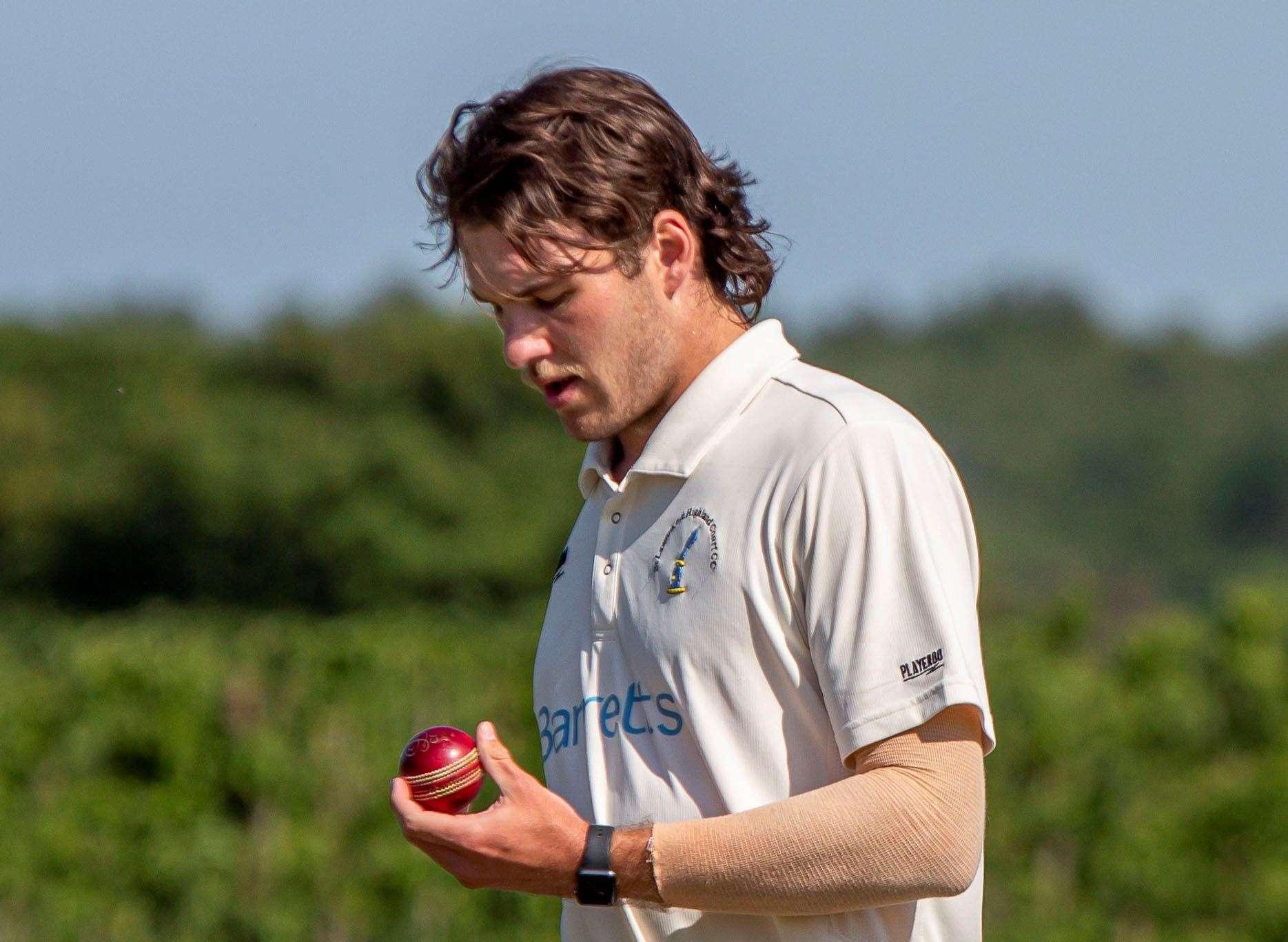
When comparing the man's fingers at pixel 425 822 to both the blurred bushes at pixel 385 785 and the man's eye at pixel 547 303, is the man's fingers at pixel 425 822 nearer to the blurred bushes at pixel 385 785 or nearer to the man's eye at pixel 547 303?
the man's eye at pixel 547 303

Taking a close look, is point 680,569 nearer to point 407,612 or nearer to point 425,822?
point 425,822

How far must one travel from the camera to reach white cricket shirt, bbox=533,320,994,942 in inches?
87.0

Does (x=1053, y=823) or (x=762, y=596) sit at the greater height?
(x=762, y=596)

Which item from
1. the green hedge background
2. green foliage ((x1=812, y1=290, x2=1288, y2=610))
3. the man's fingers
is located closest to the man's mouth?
the man's fingers

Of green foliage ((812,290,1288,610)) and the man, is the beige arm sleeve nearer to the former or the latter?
the man

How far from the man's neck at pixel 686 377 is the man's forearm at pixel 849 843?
23.6 inches

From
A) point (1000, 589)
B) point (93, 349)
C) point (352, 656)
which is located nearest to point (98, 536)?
point (93, 349)

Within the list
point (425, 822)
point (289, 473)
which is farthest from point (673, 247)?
point (289, 473)

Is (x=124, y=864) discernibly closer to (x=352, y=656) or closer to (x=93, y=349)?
(x=352, y=656)

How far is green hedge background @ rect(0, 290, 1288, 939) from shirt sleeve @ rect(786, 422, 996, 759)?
5400 millimetres

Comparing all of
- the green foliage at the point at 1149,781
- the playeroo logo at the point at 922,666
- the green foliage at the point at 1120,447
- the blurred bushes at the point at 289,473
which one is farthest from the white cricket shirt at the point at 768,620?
the green foliage at the point at 1120,447

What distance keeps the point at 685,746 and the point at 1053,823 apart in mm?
7043

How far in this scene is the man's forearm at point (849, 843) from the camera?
216cm

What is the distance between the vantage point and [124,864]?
8.29 m
